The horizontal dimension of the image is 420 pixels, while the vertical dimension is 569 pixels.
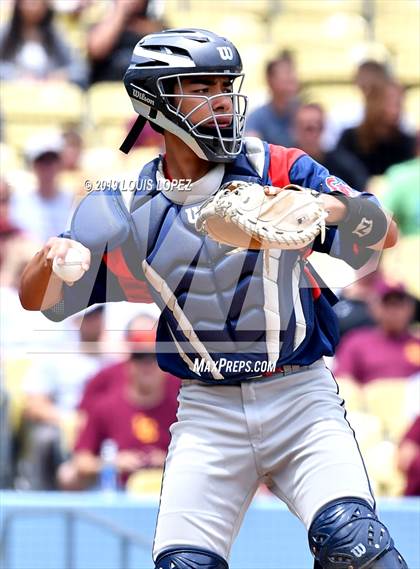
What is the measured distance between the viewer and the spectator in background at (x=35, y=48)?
27.7 feet

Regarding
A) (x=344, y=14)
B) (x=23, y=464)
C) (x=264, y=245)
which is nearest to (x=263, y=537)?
(x=23, y=464)

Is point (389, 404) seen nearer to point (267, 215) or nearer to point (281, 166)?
point (281, 166)

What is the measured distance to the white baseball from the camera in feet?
11.5

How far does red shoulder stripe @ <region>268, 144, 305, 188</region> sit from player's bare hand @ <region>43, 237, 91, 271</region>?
531mm

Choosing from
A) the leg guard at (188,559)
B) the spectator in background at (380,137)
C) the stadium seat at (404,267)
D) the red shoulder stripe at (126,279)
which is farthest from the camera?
the spectator in background at (380,137)

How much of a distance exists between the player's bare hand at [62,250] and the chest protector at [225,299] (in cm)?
17

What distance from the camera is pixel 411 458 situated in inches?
237

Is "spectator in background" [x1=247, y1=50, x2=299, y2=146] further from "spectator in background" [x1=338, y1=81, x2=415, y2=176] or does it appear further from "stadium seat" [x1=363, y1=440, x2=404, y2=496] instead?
"stadium seat" [x1=363, y1=440, x2=404, y2=496]

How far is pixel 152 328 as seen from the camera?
438 cm

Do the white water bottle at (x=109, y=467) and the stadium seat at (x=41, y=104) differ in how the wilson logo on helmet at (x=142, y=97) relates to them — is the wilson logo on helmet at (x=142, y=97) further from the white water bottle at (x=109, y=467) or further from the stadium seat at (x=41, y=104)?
the stadium seat at (x=41, y=104)

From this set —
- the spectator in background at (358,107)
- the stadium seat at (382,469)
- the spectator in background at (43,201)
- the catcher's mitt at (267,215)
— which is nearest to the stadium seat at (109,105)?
the spectator in background at (43,201)

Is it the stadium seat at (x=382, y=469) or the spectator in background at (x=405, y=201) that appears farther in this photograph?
the spectator in background at (x=405, y=201)

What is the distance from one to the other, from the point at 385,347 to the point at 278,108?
1751 millimetres

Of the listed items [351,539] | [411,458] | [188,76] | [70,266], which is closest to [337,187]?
[188,76]
